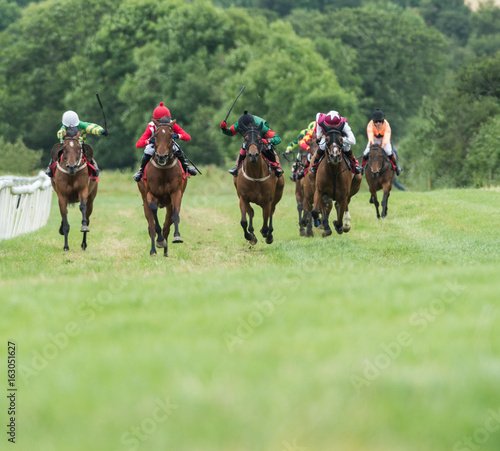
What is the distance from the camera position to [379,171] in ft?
78.1

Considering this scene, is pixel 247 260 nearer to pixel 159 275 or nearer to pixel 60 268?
pixel 60 268

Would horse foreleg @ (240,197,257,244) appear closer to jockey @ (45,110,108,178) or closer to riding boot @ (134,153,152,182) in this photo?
riding boot @ (134,153,152,182)

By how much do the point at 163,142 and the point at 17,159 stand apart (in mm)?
50842

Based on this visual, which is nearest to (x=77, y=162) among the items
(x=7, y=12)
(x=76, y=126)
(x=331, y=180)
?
(x=76, y=126)

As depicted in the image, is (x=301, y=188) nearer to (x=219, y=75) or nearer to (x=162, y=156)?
(x=162, y=156)

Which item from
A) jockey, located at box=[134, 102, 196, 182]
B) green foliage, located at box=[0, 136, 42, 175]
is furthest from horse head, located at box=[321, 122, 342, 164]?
green foliage, located at box=[0, 136, 42, 175]

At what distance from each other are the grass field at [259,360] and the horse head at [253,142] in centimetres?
468

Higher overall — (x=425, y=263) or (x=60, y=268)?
(x=425, y=263)

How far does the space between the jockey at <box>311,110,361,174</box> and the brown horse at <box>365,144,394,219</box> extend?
5362mm

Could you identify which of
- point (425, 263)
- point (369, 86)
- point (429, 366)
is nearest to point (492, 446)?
point (429, 366)

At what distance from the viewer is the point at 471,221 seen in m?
21.2

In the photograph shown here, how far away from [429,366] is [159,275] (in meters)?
5.86

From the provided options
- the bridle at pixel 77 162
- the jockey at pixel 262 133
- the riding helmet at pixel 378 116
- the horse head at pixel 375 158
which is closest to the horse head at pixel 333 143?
the jockey at pixel 262 133

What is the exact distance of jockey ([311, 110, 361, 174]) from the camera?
1686 centimetres
